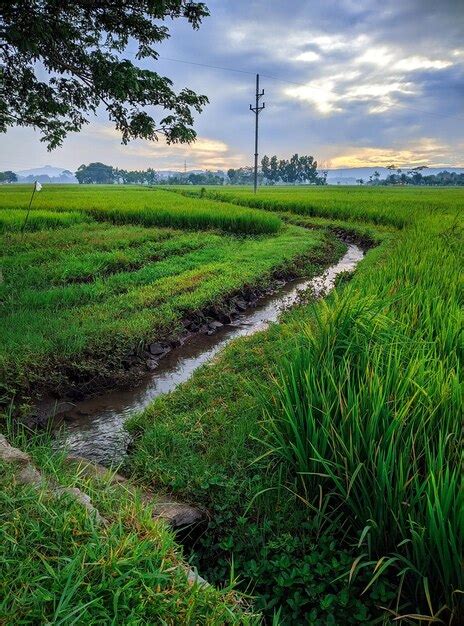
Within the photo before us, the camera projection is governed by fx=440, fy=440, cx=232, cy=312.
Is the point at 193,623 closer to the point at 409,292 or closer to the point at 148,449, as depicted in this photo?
the point at 148,449

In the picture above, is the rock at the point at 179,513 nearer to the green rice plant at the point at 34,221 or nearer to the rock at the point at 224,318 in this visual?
the rock at the point at 224,318

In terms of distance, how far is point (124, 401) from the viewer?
5.23 meters

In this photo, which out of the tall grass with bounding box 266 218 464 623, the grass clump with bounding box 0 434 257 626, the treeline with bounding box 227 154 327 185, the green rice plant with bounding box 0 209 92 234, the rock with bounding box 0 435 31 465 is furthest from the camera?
the treeline with bounding box 227 154 327 185

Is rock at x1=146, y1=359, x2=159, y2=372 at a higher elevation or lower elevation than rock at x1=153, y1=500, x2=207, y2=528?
lower

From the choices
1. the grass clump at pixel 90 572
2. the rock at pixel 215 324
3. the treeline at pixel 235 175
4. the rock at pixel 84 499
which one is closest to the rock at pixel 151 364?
the rock at pixel 215 324

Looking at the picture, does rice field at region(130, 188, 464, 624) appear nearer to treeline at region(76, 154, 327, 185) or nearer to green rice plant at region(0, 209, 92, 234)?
green rice plant at region(0, 209, 92, 234)

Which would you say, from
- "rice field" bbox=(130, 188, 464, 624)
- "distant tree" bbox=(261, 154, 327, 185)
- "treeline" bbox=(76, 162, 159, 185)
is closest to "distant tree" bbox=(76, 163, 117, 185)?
"treeline" bbox=(76, 162, 159, 185)

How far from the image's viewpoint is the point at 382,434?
2590 millimetres

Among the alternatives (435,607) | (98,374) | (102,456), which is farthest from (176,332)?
(435,607)

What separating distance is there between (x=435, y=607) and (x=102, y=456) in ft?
9.56

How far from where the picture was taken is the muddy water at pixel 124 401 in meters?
4.25

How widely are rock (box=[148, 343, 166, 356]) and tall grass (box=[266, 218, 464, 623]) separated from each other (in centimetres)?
302

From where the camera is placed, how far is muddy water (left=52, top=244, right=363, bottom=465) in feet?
13.9

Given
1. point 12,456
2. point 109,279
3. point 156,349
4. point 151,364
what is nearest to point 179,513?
point 12,456
